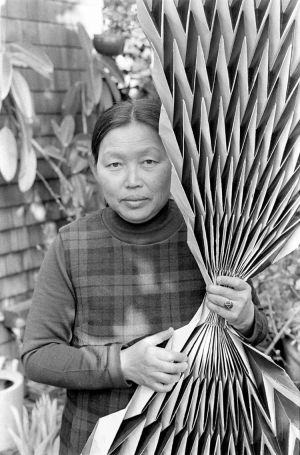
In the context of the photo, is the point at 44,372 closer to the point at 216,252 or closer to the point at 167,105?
the point at 216,252

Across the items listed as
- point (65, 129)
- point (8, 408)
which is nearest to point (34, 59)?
point (65, 129)

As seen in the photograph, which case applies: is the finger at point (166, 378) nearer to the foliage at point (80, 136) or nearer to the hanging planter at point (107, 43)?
the foliage at point (80, 136)

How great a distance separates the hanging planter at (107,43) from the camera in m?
3.31

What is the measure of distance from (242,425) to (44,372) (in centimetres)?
33

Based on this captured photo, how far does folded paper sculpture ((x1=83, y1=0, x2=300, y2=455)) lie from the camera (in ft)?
2.46

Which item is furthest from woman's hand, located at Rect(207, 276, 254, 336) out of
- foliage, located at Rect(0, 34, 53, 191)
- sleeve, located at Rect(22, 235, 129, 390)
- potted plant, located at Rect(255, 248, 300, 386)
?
foliage, located at Rect(0, 34, 53, 191)

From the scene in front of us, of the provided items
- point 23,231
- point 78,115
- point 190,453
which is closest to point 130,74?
point 78,115

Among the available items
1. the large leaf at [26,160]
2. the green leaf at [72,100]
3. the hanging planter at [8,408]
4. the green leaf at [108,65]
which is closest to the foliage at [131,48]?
the green leaf at [108,65]

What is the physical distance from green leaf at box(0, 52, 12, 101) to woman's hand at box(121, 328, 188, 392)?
6.22 ft

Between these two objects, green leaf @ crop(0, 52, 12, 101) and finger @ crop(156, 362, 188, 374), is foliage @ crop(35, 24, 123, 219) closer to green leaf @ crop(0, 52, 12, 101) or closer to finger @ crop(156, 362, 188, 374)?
green leaf @ crop(0, 52, 12, 101)

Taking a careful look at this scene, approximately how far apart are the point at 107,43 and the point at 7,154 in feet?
2.99

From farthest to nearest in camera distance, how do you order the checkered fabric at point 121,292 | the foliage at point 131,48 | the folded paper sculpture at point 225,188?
the foliage at point 131,48, the checkered fabric at point 121,292, the folded paper sculpture at point 225,188

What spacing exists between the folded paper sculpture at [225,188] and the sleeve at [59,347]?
0.51 ft

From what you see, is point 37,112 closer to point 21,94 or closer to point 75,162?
point 75,162
